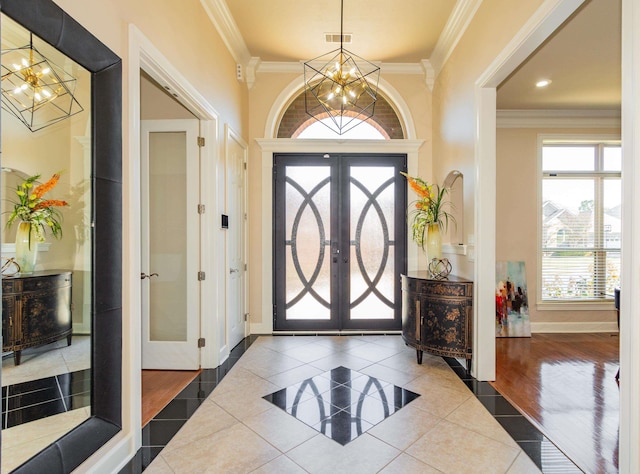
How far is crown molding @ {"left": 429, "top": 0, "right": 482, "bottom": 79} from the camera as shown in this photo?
3.33m

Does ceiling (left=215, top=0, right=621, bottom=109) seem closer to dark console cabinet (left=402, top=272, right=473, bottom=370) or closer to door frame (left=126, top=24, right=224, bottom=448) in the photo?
door frame (left=126, top=24, right=224, bottom=448)

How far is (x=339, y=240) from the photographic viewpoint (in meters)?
4.79

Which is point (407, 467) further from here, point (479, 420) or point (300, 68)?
point (300, 68)

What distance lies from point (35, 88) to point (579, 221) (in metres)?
6.00

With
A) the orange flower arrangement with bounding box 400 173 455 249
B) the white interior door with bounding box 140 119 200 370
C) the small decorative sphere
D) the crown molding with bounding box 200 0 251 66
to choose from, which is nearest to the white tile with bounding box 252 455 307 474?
the white interior door with bounding box 140 119 200 370

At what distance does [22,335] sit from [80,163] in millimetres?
785

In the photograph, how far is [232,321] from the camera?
4.06m

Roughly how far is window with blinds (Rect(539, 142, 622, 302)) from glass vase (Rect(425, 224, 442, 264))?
218 cm

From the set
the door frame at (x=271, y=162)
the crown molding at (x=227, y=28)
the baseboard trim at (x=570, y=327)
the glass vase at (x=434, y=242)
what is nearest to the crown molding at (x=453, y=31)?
the door frame at (x=271, y=162)

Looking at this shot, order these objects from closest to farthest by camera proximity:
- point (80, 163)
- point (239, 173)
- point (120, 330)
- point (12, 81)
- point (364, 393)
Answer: point (12, 81)
point (80, 163)
point (120, 330)
point (364, 393)
point (239, 173)

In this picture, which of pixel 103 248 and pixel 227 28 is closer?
pixel 103 248

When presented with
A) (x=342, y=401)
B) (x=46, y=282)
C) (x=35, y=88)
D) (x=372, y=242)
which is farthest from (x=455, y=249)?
(x=35, y=88)

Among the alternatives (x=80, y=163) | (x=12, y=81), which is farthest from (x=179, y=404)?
(x=12, y=81)

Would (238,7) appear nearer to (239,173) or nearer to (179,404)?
(239,173)
